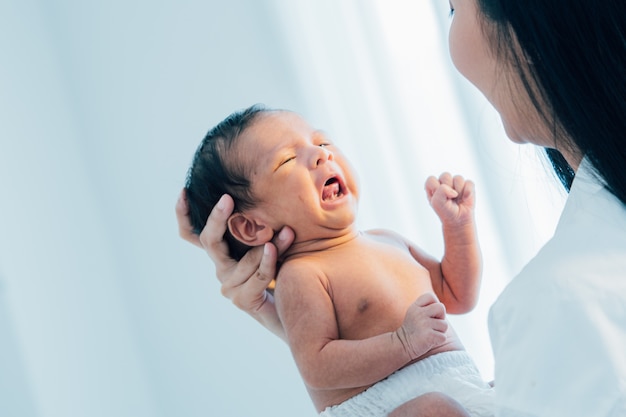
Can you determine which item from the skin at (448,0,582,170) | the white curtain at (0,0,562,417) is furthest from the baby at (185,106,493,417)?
the white curtain at (0,0,562,417)

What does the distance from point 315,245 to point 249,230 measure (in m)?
0.10

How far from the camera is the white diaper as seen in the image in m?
1.00

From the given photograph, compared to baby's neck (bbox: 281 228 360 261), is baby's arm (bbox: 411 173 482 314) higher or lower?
lower

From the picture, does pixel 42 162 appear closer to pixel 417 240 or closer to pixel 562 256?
pixel 417 240

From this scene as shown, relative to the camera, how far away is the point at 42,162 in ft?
6.12

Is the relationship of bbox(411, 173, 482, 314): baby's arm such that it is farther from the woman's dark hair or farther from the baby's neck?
the woman's dark hair

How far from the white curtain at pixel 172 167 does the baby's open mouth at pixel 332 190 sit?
561mm

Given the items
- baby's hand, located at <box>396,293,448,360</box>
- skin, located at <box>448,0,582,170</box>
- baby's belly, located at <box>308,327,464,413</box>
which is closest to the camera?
skin, located at <box>448,0,582,170</box>

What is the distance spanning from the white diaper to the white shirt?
354 mm

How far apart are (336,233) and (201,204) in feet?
0.69

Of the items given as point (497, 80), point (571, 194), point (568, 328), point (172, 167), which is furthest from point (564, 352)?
point (172, 167)

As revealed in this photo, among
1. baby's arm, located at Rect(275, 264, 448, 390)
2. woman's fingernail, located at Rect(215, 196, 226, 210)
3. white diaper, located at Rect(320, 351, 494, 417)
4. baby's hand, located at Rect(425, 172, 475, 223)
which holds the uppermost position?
woman's fingernail, located at Rect(215, 196, 226, 210)

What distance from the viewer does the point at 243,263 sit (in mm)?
1163

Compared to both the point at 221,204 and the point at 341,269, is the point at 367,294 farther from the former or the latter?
the point at 221,204
